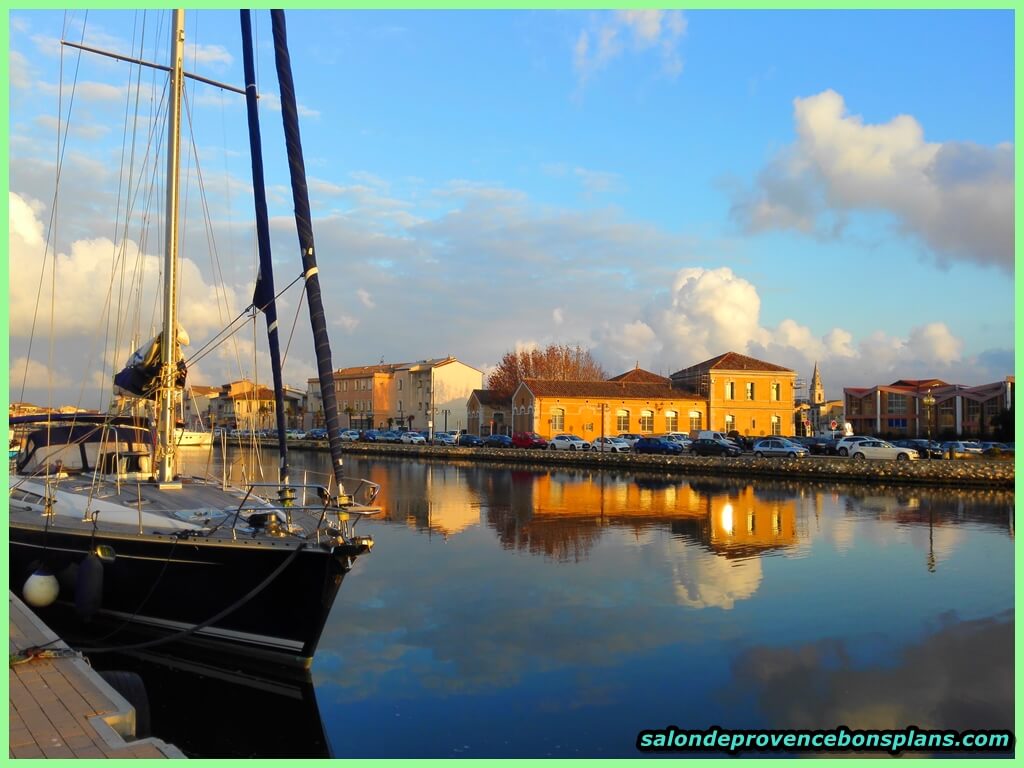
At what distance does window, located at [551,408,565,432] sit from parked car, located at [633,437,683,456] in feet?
45.2

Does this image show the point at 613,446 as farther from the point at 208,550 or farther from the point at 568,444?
the point at 208,550

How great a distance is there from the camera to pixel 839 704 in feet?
30.0

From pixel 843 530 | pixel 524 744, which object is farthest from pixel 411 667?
pixel 843 530

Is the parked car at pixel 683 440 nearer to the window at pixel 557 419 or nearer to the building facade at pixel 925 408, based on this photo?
the window at pixel 557 419

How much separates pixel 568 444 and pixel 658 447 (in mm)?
8041

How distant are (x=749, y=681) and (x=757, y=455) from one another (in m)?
38.2

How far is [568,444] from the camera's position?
58.1 meters

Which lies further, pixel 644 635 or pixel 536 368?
pixel 536 368

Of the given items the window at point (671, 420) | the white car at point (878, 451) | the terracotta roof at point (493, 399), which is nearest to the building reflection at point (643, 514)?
the white car at point (878, 451)

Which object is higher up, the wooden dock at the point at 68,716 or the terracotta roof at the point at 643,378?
the terracotta roof at the point at 643,378

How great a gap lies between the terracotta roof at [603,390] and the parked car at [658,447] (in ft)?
47.0

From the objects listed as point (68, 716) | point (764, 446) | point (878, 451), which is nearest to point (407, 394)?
point (764, 446)

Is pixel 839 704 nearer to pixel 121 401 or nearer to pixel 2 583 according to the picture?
pixel 2 583

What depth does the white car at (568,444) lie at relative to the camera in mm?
57375
